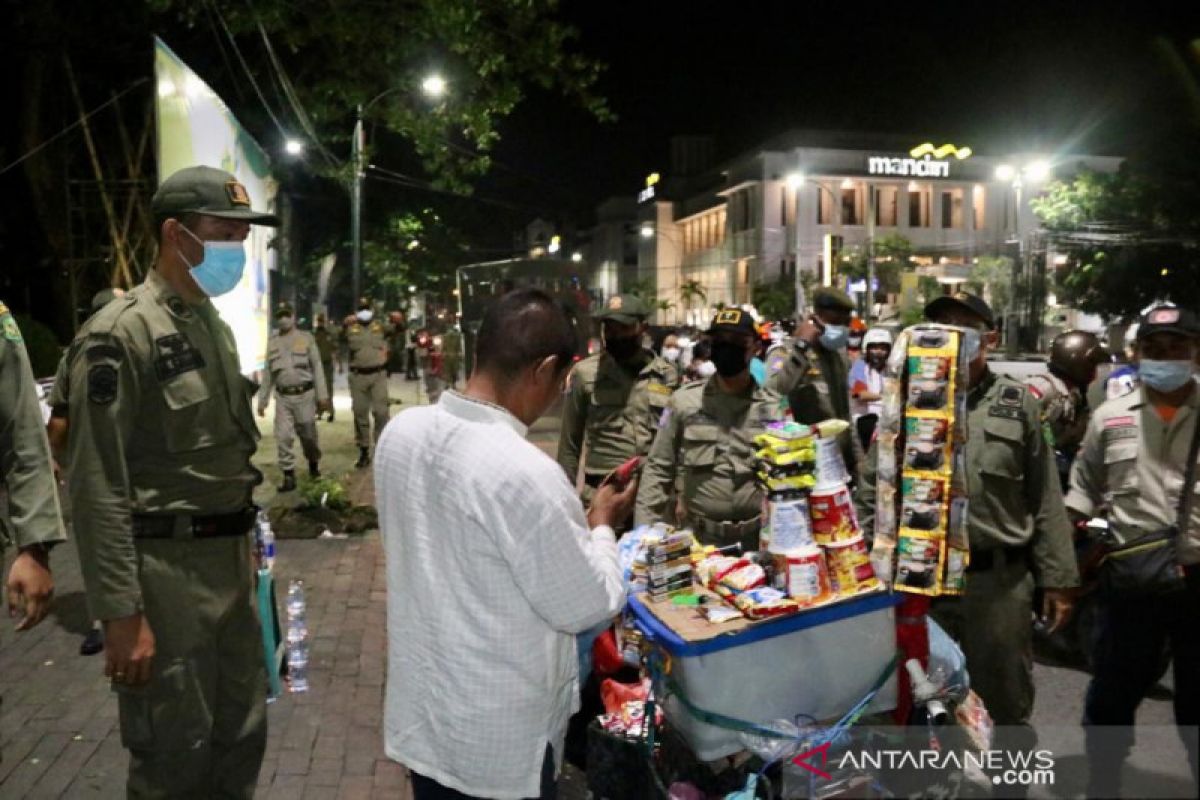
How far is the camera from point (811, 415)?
632 cm

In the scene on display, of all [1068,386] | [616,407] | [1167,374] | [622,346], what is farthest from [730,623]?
[1068,386]

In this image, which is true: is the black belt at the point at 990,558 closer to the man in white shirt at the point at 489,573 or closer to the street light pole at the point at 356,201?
the man in white shirt at the point at 489,573

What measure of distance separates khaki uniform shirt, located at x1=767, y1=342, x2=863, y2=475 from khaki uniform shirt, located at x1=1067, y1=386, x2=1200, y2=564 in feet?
5.04

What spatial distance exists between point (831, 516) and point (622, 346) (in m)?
3.72

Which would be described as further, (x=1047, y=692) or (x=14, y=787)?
(x=1047, y=692)

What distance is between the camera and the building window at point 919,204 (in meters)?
62.2

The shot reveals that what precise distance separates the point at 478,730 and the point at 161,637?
133 cm

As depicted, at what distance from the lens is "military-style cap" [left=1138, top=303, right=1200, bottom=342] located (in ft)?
14.4

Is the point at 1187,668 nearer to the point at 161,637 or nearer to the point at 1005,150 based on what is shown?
the point at 161,637

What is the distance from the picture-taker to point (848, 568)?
3236 millimetres

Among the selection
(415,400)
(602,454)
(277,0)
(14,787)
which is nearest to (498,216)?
(415,400)

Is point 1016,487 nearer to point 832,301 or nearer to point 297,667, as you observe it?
point 832,301

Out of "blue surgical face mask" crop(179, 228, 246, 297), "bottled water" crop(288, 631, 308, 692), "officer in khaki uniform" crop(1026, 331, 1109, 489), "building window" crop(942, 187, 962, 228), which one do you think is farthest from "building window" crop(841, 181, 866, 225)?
"blue surgical face mask" crop(179, 228, 246, 297)

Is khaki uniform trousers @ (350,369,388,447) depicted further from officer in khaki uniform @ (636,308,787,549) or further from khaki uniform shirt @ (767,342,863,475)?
officer in khaki uniform @ (636,308,787,549)
